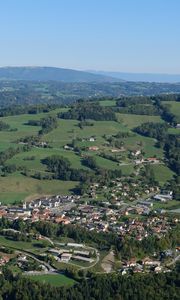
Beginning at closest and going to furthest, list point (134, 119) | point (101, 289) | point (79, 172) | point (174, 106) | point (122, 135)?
point (101, 289) < point (79, 172) < point (122, 135) < point (134, 119) < point (174, 106)

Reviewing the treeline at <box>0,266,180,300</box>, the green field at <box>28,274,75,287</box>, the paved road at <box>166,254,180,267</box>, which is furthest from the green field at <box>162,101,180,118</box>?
the treeline at <box>0,266,180,300</box>

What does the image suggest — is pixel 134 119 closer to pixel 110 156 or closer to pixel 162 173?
pixel 110 156

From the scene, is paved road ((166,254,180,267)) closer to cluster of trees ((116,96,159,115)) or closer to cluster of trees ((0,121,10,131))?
cluster of trees ((0,121,10,131))

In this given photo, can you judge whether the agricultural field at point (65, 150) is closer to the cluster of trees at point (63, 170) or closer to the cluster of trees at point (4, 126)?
the cluster of trees at point (63, 170)

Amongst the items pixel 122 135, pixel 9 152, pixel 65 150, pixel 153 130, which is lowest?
pixel 9 152

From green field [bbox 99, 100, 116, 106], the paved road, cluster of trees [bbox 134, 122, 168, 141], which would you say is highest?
green field [bbox 99, 100, 116, 106]

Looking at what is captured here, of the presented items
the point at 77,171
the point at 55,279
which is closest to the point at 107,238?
the point at 55,279

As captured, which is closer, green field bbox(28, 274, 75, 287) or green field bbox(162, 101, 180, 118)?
green field bbox(28, 274, 75, 287)

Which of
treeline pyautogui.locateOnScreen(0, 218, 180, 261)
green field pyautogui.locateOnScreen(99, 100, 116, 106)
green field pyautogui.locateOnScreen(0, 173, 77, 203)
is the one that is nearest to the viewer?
treeline pyautogui.locateOnScreen(0, 218, 180, 261)

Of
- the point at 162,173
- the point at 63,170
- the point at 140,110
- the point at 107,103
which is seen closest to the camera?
the point at 63,170
